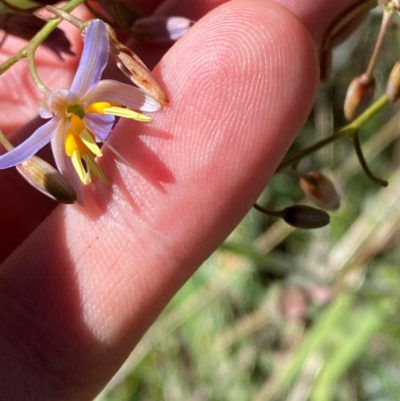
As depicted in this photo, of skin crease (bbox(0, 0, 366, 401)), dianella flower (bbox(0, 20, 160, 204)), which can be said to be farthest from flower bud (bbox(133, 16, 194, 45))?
dianella flower (bbox(0, 20, 160, 204))

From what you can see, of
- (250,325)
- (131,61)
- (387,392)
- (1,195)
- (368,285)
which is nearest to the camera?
(131,61)

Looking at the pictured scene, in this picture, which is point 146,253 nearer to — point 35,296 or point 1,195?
point 35,296

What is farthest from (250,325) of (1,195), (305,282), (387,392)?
(1,195)

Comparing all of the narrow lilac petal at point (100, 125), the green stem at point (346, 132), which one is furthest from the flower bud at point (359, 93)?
the narrow lilac petal at point (100, 125)

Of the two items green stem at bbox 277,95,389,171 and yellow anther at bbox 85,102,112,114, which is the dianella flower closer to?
yellow anther at bbox 85,102,112,114

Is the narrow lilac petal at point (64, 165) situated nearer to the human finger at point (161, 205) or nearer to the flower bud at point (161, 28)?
the human finger at point (161, 205)
